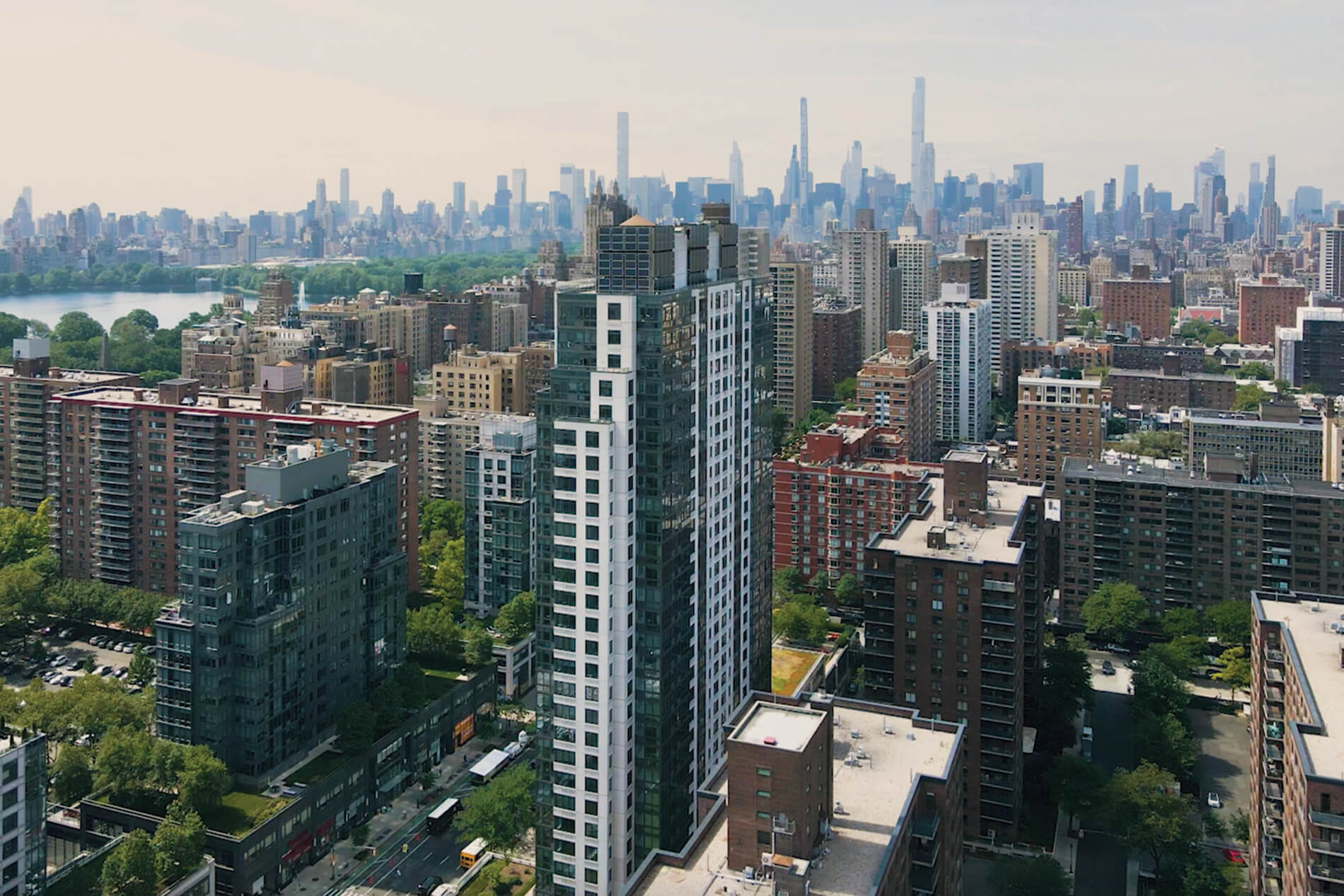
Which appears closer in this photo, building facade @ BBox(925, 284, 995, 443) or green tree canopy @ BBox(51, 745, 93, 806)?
green tree canopy @ BBox(51, 745, 93, 806)

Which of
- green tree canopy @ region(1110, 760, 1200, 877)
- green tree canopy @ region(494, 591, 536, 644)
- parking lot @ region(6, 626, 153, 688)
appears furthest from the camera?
parking lot @ region(6, 626, 153, 688)

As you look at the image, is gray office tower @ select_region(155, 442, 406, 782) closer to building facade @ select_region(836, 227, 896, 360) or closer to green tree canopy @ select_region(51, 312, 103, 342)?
building facade @ select_region(836, 227, 896, 360)

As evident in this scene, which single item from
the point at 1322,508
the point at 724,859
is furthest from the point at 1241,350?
the point at 724,859

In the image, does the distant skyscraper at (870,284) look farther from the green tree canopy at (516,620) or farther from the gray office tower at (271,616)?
the gray office tower at (271,616)

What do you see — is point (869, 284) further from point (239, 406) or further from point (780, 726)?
point (780, 726)

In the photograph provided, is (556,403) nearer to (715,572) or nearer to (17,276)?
(715,572)

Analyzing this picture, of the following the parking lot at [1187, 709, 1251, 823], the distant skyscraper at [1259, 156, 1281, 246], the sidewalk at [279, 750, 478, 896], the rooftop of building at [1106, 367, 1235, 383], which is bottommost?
the sidewalk at [279, 750, 478, 896]

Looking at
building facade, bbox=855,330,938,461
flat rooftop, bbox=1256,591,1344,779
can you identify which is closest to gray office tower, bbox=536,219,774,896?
flat rooftop, bbox=1256,591,1344,779
